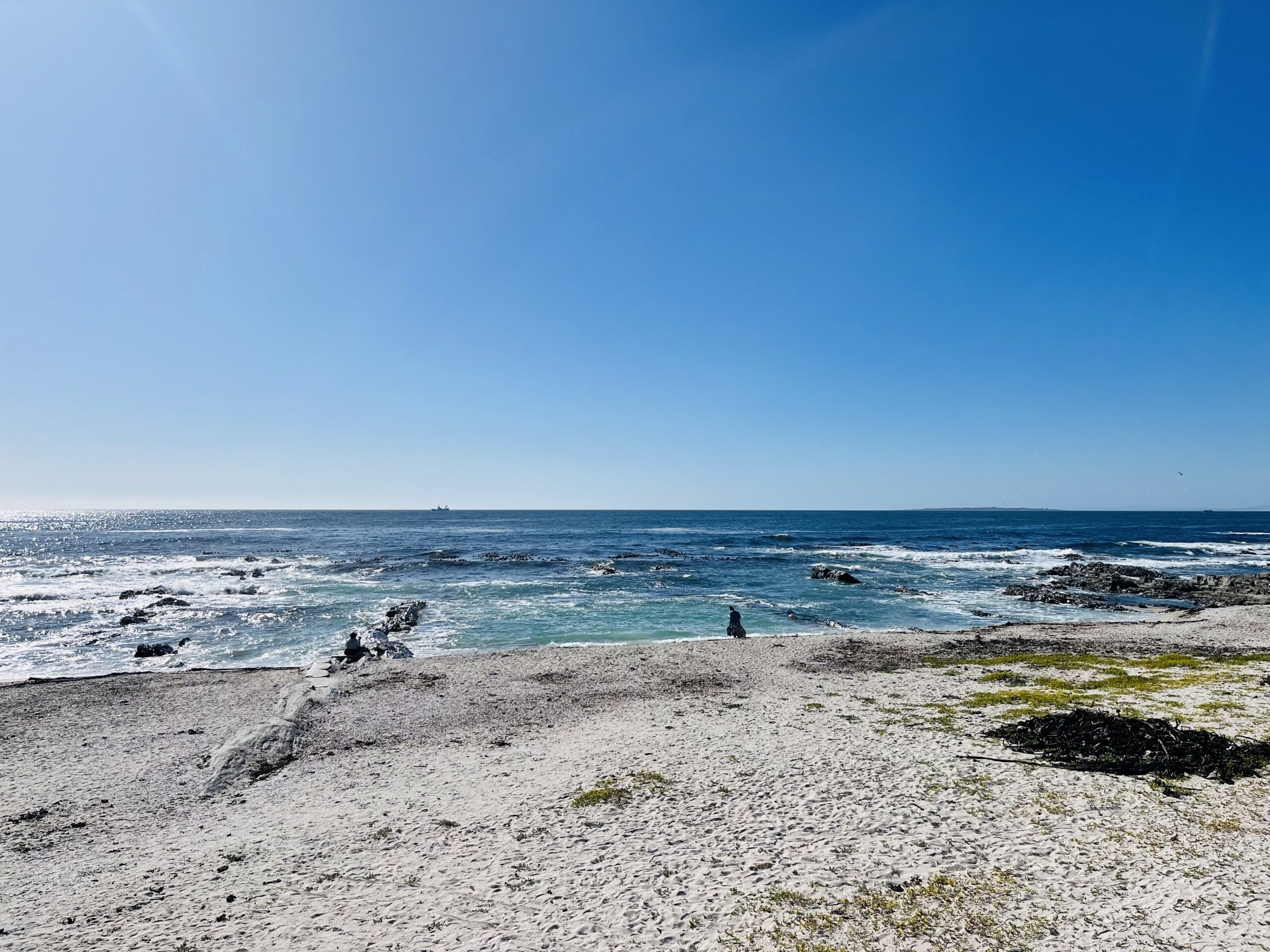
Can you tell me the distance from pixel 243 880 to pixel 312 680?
12.6 m

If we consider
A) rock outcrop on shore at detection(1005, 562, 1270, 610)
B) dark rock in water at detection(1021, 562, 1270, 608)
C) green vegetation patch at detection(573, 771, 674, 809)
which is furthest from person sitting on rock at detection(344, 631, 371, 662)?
dark rock in water at detection(1021, 562, 1270, 608)

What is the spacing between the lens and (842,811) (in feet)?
32.1

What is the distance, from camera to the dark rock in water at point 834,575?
47.9 meters

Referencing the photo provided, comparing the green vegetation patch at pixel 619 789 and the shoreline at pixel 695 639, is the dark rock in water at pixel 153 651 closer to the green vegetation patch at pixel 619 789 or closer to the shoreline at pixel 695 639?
the shoreline at pixel 695 639

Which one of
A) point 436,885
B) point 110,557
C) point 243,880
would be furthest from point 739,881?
point 110,557

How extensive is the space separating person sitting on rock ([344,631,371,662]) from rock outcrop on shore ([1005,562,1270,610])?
130ft

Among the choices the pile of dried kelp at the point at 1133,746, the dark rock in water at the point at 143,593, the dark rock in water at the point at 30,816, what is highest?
the pile of dried kelp at the point at 1133,746

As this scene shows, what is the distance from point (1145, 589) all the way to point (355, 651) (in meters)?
51.1

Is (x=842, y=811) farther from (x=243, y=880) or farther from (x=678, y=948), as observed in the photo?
(x=243, y=880)

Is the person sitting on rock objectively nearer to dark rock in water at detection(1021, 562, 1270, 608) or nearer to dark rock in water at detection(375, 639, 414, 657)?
dark rock in water at detection(375, 639, 414, 657)

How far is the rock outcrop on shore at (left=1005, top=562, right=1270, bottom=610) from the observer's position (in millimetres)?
37781

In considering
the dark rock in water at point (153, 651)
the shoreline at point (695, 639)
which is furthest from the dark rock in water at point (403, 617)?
the dark rock in water at point (153, 651)

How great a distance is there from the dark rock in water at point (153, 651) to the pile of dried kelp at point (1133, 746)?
3118 centimetres

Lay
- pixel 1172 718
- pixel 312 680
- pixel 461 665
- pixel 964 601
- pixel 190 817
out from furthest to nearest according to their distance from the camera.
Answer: pixel 964 601 < pixel 461 665 < pixel 312 680 < pixel 1172 718 < pixel 190 817
